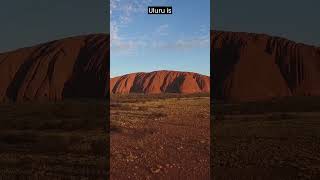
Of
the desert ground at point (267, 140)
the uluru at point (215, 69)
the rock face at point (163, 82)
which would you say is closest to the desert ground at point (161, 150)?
the desert ground at point (267, 140)

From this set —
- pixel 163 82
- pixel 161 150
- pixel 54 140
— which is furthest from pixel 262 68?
pixel 163 82

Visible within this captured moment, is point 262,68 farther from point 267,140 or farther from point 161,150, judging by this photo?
point 161,150

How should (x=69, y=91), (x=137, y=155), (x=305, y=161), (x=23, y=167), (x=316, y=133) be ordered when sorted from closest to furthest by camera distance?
(x=23, y=167) < (x=305, y=161) < (x=137, y=155) < (x=316, y=133) < (x=69, y=91)

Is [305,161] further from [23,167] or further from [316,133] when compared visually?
[23,167]

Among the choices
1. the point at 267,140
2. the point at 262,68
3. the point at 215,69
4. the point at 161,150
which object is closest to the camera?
the point at 267,140

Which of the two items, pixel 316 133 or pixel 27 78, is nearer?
pixel 316 133

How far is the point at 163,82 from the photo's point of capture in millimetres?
45031

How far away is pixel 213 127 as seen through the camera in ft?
46.0

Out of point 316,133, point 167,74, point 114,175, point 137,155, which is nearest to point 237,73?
point 316,133

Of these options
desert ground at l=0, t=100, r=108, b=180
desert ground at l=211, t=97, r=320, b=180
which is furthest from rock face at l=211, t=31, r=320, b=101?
desert ground at l=0, t=100, r=108, b=180

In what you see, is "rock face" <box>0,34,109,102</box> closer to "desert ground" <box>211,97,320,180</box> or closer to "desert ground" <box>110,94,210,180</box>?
"desert ground" <box>110,94,210,180</box>

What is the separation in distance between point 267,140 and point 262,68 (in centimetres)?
456

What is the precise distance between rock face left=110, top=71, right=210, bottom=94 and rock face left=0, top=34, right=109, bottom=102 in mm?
23574

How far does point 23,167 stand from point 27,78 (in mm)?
7077
